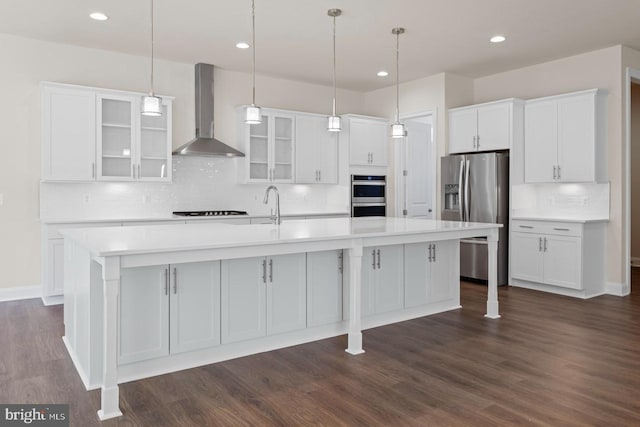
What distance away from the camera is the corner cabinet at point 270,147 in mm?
6582

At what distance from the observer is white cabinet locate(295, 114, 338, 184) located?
276 inches

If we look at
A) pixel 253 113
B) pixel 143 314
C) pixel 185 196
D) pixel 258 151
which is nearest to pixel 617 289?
pixel 253 113

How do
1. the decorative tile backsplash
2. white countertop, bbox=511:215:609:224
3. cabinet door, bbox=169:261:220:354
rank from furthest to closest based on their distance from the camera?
the decorative tile backsplash < white countertop, bbox=511:215:609:224 < cabinet door, bbox=169:261:220:354

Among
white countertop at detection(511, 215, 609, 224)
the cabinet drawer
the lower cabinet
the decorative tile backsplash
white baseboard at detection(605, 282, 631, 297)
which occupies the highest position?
the decorative tile backsplash

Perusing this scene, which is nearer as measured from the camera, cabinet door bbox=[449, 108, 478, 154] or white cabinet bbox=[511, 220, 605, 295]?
white cabinet bbox=[511, 220, 605, 295]

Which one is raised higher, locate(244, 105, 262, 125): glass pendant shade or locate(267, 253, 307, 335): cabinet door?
locate(244, 105, 262, 125): glass pendant shade

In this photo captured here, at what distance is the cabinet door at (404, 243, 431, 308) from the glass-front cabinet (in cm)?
314

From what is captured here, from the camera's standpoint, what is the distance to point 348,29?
500cm

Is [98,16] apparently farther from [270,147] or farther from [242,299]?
[242,299]

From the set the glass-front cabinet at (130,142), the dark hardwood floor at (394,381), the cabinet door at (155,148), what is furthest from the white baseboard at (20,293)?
the cabinet door at (155,148)

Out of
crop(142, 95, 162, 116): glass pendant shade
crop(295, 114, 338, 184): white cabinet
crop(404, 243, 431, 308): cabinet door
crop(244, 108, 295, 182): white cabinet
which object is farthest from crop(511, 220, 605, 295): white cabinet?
crop(142, 95, 162, 116): glass pendant shade

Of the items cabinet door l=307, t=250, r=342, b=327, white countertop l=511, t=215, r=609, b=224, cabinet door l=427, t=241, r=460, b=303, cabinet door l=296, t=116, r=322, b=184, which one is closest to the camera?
cabinet door l=307, t=250, r=342, b=327

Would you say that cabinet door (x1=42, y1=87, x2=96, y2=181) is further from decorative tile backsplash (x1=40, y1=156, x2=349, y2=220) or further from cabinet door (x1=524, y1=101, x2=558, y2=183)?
cabinet door (x1=524, y1=101, x2=558, y2=183)

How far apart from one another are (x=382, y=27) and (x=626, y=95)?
118 inches
